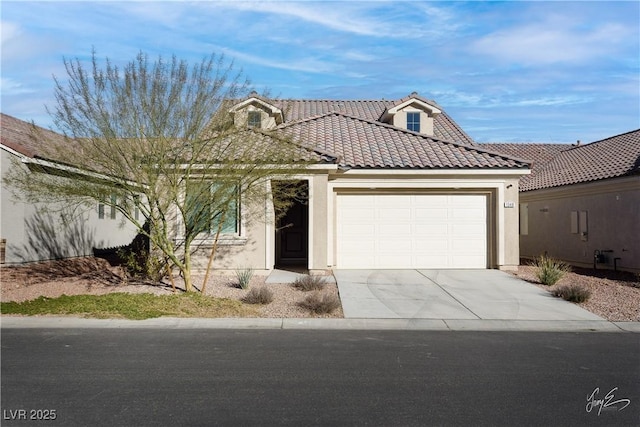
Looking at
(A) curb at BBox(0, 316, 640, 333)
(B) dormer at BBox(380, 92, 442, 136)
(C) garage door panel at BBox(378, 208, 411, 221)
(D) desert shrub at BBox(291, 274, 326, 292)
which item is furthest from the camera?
(B) dormer at BBox(380, 92, 442, 136)

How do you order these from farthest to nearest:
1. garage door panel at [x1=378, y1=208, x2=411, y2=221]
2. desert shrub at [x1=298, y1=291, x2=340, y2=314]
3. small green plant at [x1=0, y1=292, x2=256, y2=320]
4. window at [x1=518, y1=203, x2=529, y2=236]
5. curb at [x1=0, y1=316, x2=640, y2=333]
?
window at [x1=518, y1=203, x2=529, y2=236]
garage door panel at [x1=378, y1=208, x2=411, y2=221]
desert shrub at [x1=298, y1=291, x2=340, y2=314]
small green plant at [x1=0, y1=292, x2=256, y2=320]
curb at [x1=0, y1=316, x2=640, y2=333]

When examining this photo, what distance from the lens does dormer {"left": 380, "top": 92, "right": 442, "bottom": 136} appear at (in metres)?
23.8

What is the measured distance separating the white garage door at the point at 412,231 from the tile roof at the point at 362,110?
23.0ft

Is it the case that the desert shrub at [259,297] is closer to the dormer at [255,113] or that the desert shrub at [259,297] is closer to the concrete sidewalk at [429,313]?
the concrete sidewalk at [429,313]

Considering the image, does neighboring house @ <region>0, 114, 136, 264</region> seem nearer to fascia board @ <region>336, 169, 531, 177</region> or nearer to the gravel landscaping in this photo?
the gravel landscaping

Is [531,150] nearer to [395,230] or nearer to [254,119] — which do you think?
[395,230]

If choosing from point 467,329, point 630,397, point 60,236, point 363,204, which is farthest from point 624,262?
point 60,236

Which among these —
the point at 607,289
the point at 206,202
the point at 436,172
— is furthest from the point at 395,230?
the point at 206,202

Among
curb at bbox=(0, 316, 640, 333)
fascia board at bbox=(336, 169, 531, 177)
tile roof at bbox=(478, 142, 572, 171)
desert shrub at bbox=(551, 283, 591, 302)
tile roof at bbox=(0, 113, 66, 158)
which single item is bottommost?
curb at bbox=(0, 316, 640, 333)

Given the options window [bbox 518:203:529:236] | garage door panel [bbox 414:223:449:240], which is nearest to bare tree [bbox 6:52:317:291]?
garage door panel [bbox 414:223:449:240]

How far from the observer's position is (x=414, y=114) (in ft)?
79.3

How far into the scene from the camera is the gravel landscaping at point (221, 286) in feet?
39.9

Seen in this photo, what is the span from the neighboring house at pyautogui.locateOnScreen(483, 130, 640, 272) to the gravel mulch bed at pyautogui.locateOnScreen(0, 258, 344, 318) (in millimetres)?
10006

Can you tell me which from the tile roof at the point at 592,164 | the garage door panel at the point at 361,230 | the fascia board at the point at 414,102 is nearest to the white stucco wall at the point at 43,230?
the garage door panel at the point at 361,230
